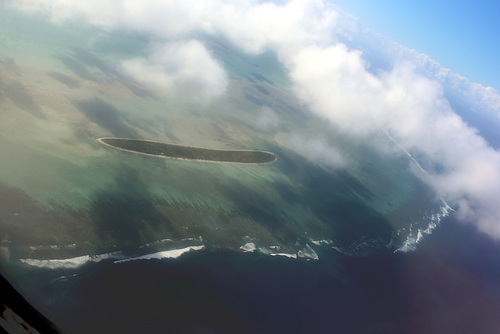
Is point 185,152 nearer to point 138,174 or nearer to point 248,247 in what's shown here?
point 138,174

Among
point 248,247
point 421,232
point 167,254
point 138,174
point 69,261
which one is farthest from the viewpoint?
point 421,232

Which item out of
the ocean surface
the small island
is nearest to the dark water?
the ocean surface

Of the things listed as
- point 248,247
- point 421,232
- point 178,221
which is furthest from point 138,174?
point 421,232

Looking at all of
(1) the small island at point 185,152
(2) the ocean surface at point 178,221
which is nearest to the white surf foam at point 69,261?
(2) the ocean surface at point 178,221

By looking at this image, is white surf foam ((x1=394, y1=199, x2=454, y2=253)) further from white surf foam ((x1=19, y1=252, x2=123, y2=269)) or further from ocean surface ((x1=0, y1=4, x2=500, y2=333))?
white surf foam ((x1=19, y1=252, x2=123, y2=269))

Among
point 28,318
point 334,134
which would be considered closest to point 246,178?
point 28,318

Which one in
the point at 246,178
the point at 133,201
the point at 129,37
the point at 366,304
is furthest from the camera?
the point at 129,37

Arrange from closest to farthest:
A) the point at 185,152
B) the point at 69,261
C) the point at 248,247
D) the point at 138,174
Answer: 1. the point at 69,261
2. the point at 248,247
3. the point at 138,174
4. the point at 185,152

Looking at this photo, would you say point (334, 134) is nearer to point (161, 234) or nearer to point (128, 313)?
point (161, 234)
